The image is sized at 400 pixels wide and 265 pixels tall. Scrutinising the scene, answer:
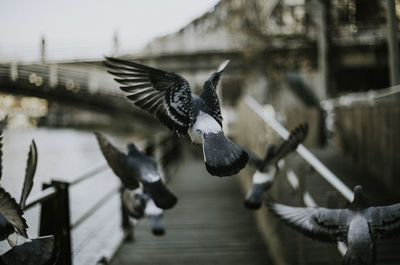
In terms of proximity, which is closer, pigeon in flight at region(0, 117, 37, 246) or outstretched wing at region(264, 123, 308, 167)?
pigeon in flight at region(0, 117, 37, 246)

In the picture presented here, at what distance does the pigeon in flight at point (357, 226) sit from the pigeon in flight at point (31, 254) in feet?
2.76

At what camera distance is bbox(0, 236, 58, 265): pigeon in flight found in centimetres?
103

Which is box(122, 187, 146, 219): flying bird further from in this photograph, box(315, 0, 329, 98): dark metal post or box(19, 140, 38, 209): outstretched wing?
box(315, 0, 329, 98): dark metal post

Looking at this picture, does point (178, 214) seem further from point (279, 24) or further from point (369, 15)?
point (279, 24)

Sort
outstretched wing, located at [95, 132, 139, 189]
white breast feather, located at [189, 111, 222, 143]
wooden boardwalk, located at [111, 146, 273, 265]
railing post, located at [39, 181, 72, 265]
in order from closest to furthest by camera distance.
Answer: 1. white breast feather, located at [189, 111, 222, 143]
2. outstretched wing, located at [95, 132, 139, 189]
3. railing post, located at [39, 181, 72, 265]
4. wooden boardwalk, located at [111, 146, 273, 265]

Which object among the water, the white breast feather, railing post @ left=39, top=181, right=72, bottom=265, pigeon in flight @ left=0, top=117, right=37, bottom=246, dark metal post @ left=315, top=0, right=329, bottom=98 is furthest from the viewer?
dark metal post @ left=315, top=0, right=329, bottom=98

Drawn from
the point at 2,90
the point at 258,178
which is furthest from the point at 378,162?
the point at 2,90

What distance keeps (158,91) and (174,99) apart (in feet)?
0.24

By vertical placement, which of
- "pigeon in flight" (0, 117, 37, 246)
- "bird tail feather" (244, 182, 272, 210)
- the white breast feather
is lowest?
"bird tail feather" (244, 182, 272, 210)

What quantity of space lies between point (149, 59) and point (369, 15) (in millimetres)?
9265

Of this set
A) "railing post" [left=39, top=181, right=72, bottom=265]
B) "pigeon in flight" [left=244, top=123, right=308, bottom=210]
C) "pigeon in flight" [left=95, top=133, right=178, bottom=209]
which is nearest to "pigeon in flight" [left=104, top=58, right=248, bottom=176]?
"pigeon in flight" [left=95, top=133, right=178, bottom=209]

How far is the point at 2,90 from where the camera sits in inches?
93.4

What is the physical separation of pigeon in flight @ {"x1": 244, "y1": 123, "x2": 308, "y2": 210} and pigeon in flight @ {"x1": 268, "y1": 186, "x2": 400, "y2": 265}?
0.30 m

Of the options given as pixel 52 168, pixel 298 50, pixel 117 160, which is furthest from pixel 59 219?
pixel 298 50
